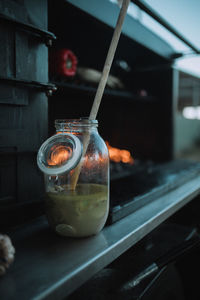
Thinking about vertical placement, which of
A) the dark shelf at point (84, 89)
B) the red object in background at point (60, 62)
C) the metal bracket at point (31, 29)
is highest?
the red object in background at point (60, 62)

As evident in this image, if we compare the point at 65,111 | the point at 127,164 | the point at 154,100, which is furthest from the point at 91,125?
the point at 154,100

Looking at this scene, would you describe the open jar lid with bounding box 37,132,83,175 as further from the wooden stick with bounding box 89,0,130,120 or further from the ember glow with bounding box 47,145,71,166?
the wooden stick with bounding box 89,0,130,120

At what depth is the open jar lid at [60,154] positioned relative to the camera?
60cm

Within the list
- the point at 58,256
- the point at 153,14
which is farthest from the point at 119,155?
the point at 58,256

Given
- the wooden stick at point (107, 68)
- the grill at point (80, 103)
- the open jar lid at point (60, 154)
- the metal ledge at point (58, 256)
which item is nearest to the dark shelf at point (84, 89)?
the grill at point (80, 103)

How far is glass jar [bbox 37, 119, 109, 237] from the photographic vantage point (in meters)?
0.65

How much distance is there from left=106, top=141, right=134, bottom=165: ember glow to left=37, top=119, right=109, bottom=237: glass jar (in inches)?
49.0

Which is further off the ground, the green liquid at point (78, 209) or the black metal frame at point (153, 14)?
the black metal frame at point (153, 14)

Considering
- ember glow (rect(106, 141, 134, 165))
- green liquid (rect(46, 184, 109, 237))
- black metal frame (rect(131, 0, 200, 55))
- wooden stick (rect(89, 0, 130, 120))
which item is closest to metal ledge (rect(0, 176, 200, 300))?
green liquid (rect(46, 184, 109, 237))

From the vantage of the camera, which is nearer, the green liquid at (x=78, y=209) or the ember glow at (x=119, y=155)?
the green liquid at (x=78, y=209)

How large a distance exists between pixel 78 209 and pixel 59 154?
148 millimetres

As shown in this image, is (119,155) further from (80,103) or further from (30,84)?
(30,84)

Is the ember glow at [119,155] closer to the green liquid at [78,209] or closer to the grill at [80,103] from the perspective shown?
the grill at [80,103]

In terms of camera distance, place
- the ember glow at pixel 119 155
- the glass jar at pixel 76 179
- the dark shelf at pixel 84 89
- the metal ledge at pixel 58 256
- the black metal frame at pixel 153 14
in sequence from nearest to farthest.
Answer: the metal ledge at pixel 58 256 < the glass jar at pixel 76 179 < the black metal frame at pixel 153 14 < the dark shelf at pixel 84 89 < the ember glow at pixel 119 155
